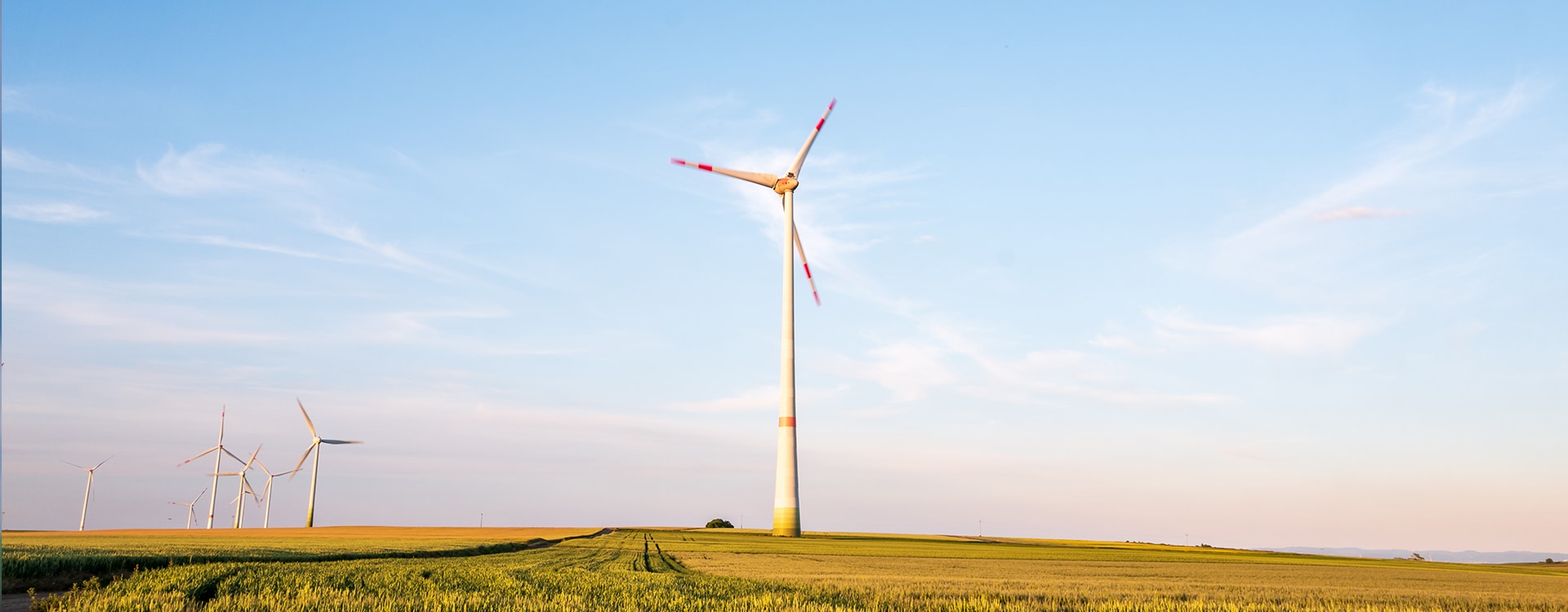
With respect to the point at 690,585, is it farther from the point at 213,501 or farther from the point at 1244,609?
the point at 213,501

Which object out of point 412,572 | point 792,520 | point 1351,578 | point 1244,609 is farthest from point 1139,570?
point 792,520

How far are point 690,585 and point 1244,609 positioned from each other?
1778cm

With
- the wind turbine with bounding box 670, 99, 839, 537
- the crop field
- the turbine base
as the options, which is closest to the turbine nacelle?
the wind turbine with bounding box 670, 99, 839, 537

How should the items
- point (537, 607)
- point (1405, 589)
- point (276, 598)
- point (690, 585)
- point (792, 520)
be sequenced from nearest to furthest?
point (537, 607) → point (276, 598) → point (690, 585) → point (1405, 589) → point (792, 520)

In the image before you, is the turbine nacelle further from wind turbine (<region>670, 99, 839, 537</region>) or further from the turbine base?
the turbine base

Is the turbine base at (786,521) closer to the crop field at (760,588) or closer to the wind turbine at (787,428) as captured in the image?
the wind turbine at (787,428)

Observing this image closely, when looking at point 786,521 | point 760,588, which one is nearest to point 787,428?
point 786,521

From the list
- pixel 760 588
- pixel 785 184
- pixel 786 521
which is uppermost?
pixel 785 184

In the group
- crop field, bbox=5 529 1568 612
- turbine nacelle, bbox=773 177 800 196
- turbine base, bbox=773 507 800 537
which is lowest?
turbine base, bbox=773 507 800 537

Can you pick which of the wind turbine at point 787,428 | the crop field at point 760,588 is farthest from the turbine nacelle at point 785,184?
the crop field at point 760,588

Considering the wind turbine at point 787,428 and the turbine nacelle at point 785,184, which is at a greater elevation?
the turbine nacelle at point 785,184

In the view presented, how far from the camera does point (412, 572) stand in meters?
36.1

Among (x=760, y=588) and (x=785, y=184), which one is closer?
(x=760, y=588)

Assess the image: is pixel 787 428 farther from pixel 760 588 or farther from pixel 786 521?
pixel 760 588
